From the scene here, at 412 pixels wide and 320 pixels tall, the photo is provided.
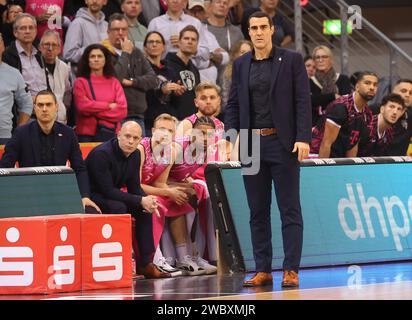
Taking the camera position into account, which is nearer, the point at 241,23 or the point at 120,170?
the point at 120,170

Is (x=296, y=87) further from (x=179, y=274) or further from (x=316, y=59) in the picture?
(x=316, y=59)

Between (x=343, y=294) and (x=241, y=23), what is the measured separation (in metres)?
9.11

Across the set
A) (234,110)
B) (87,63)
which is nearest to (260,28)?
(234,110)

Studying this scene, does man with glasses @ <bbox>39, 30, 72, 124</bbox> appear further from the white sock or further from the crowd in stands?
the white sock

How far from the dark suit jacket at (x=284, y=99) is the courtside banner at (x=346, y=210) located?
2.04m

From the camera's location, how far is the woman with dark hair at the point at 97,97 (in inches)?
547

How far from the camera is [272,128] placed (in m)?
10.1

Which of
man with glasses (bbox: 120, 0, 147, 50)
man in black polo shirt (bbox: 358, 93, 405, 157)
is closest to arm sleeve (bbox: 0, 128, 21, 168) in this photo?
man with glasses (bbox: 120, 0, 147, 50)

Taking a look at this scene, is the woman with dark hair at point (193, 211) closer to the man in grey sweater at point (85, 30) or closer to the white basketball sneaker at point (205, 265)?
the white basketball sneaker at point (205, 265)

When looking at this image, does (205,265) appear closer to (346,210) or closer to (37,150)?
(346,210)

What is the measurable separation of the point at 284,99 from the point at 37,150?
3.08m

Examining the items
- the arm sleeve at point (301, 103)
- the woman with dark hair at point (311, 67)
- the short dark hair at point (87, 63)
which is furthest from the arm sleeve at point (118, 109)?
the arm sleeve at point (301, 103)

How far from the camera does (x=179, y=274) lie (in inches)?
482
